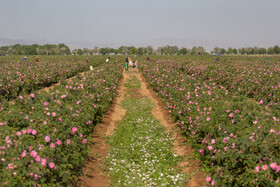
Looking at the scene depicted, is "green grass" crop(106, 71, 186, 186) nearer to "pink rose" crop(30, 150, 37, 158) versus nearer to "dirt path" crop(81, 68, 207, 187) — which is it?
"dirt path" crop(81, 68, 207, 187)

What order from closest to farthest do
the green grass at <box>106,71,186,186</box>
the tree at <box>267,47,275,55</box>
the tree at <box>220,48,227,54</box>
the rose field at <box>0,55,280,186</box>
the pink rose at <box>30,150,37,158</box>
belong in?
the pink rose at <box>30,150,37,158</box>, the rose field at <box>0,55,280,186</box>, the green grass at <box>106,71,186,186</box>, the tree at <box>267,47,275,55</box>, the tree at <box>220,48,227,54</box>

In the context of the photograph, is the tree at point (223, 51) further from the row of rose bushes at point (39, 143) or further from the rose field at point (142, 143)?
the row of rose bushes at point (39, 143)

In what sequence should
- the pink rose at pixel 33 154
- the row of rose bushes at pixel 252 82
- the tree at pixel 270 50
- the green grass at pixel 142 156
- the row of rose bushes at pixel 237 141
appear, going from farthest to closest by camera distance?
the tree at pixel 270 50, the row of rose bushes at pixel 252 82, the green grass at pixel 142 156, the row of rose bushes at pixel 237 141, the pink rose at pixel 33 154

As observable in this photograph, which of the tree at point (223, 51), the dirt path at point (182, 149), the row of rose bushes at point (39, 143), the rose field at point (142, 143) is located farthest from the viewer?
the tree at point (223, 51)

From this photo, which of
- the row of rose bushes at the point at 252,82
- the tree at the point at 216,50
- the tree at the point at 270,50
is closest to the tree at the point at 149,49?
the tree at the point at 216,50

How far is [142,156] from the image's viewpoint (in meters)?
7.55

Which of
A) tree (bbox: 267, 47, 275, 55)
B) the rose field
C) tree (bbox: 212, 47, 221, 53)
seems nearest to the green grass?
the rose field

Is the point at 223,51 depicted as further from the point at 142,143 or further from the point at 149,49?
the point at 142,143

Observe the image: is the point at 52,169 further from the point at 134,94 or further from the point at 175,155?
the point at 134,94

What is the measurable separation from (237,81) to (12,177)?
49.6 ft

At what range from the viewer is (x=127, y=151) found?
311 inches

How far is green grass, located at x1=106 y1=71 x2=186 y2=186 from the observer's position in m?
6.24

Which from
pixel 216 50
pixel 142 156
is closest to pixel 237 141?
pixel 142 156

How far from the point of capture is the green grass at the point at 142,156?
624 centimetres
